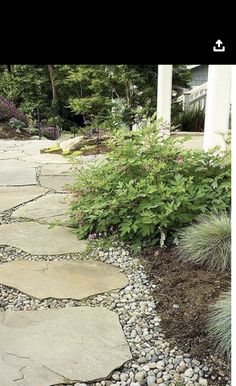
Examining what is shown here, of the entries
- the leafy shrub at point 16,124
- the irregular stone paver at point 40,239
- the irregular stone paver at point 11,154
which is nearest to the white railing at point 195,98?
the irregular stone paver at point 11,154

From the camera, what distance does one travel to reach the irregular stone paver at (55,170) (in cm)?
530

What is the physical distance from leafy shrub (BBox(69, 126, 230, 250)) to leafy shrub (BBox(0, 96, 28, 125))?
746 cm

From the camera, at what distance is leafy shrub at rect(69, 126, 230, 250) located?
272 centimetres

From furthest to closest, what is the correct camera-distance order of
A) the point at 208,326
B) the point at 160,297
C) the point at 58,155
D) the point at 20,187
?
1. the point at 58,155
2. the point at 20,187
3. the point at 160,297
4. the point at 208,326

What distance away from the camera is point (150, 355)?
5.61 ft

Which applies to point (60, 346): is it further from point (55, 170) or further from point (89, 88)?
point (89, 88)

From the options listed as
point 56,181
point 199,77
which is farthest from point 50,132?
point 56,181

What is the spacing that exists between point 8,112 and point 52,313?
8.94 m

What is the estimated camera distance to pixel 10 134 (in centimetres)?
937
